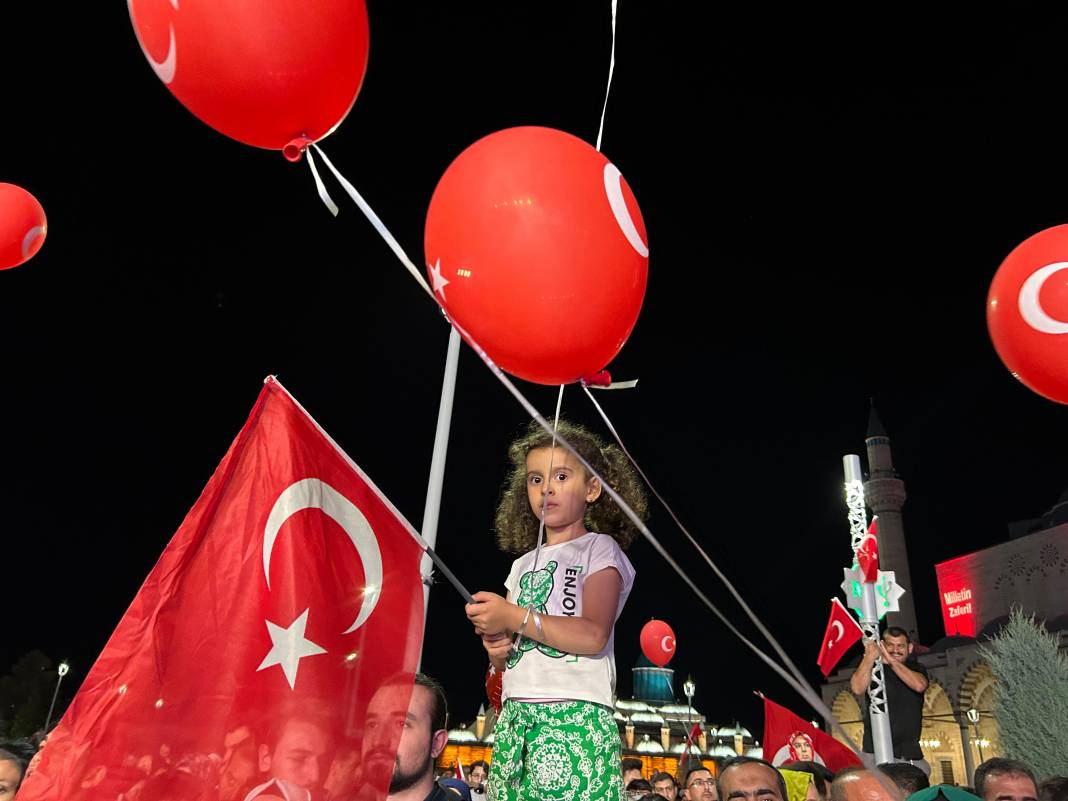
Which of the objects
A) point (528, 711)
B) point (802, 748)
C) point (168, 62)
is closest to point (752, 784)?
point (528, 711)

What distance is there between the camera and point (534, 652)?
8.87ft

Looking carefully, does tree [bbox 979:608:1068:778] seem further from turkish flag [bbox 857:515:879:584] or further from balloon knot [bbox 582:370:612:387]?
balloon knot [bbox 582:370:612:387]

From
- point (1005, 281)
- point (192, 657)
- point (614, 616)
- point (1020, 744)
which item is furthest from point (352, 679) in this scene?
point (1020, 744)

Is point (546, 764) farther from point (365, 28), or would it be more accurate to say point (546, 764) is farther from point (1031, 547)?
point (1031, 547)

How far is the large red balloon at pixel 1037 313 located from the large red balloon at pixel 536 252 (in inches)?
96.6

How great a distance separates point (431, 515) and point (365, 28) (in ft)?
6.52

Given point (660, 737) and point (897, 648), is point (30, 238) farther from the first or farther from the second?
point (660, 737)

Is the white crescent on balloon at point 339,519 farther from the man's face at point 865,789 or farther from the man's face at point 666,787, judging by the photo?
the man's face at point 666,787

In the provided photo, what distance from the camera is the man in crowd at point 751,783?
145 inches

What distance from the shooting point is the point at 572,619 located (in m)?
2.62

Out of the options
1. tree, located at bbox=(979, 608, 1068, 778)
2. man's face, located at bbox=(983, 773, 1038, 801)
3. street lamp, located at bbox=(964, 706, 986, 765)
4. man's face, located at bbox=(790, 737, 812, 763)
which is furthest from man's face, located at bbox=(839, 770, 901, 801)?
street lamp, located at bbox=(964, 706, 986, 765)

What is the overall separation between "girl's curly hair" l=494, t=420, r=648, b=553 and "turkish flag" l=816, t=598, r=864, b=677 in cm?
984

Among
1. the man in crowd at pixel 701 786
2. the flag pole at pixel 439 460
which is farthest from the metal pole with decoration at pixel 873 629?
the flag pole at pixel 439 460

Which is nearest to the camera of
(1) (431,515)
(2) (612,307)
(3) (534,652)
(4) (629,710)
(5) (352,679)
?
(5) (352,679)
